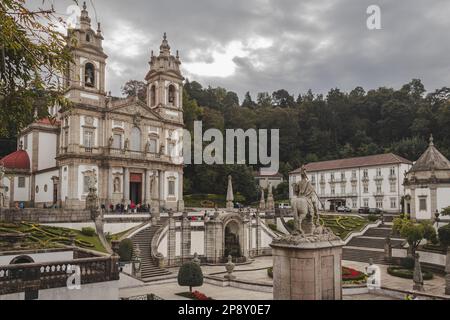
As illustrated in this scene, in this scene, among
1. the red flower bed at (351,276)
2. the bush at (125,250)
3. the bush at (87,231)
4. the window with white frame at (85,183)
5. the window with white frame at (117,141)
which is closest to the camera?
the red flower bed at (351,276)

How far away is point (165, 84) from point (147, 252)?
22.3 metres

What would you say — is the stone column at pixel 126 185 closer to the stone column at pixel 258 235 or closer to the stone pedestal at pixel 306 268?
the stone column at pixel 258 235

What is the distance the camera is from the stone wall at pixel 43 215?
25.2 meters

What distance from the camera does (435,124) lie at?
250 feet

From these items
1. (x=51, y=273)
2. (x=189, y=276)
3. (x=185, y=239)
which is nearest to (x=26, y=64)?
(x=51, y=273)

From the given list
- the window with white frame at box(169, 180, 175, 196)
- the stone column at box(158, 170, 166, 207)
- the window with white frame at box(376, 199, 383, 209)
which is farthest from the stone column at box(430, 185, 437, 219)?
the stone column at box(158, 170, 166, 207)

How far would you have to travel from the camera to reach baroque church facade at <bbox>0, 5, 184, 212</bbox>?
122 ft

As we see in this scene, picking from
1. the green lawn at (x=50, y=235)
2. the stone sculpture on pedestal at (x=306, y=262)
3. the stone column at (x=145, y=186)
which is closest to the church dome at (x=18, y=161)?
the stone column at (x=145, y=186)

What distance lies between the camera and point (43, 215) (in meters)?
26.5

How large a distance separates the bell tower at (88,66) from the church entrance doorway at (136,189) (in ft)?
25.9

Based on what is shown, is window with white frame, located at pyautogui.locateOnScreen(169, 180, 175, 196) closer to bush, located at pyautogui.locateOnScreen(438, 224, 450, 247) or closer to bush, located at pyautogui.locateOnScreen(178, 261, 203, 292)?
bush, located at pyautogui.locateOnScreen(178, 261, 203, 292)

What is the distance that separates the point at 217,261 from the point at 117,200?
1287cm

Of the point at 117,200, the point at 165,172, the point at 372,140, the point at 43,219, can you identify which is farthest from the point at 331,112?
the point at 43,219

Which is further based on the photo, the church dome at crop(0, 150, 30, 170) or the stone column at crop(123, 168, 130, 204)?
the church dome at crop(0, 150, 30, 170)
